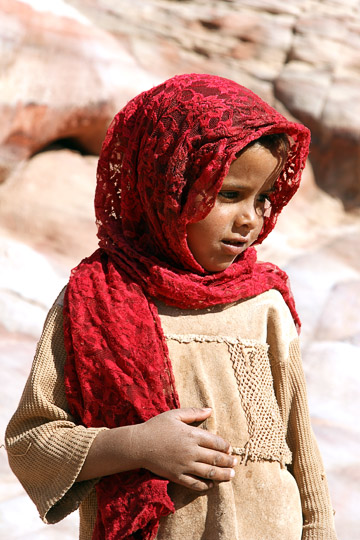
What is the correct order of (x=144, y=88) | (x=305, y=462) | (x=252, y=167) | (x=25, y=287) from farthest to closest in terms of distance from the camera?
(x=144, y=88) → (x=25, y=287) → (x=305, y=462) → (x=252, y=167)

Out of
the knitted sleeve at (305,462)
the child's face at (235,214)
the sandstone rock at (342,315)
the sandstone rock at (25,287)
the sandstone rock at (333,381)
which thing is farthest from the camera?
the sandstone rock at (342,315)

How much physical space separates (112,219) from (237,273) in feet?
1.08

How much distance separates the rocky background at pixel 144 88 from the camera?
164 inches

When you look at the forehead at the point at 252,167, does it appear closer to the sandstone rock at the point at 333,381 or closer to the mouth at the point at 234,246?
the mouth at the point at 234,246

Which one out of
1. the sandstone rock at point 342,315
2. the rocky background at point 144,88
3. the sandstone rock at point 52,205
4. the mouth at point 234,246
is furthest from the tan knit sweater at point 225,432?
the sandstone rock at point 52,205

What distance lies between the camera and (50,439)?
1613 mm

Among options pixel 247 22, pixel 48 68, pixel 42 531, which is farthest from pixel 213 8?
pixel 42 531

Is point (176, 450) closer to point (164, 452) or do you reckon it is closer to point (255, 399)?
point (164, 452)

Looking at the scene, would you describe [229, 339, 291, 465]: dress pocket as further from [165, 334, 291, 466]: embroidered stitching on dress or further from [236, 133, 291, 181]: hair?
[236, 133, 291, 181]: hair

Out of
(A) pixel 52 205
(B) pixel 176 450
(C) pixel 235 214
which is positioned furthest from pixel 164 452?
(A) pixel 52 205

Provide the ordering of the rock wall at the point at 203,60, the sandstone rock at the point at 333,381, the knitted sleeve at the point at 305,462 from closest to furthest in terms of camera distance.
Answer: the knitted sleeve at the point at 305,462, the sandstone rock at the point at 333,381, the rock wall at the point at 203,60

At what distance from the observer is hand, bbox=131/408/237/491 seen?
154 centimetres

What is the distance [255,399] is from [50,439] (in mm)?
448

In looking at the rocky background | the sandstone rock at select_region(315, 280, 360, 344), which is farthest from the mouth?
the sandstone rock at select_region(315, 280, 360, 344)
